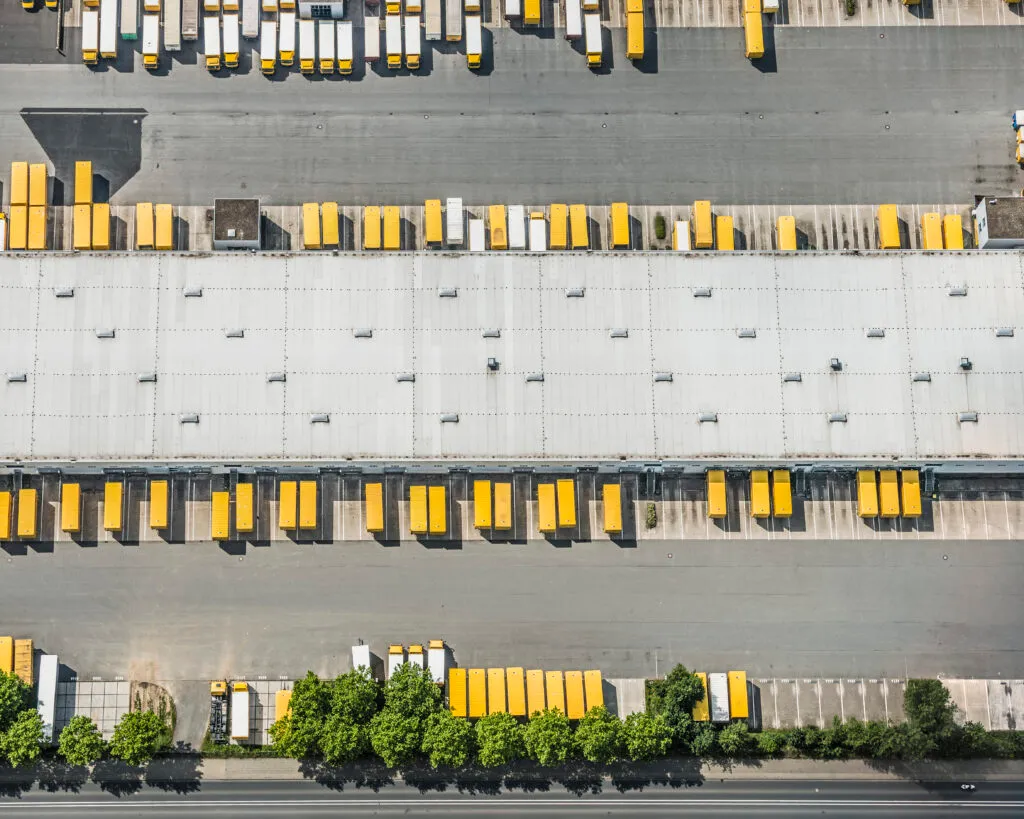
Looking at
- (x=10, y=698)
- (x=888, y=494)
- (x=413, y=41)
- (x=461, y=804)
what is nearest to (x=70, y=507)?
(x=10, y=698)

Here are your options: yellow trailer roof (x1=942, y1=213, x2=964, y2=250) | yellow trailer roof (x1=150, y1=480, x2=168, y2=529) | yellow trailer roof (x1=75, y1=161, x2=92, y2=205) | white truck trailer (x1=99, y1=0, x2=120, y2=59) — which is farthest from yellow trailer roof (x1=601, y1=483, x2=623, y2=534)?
white truck trailer (x1=99, y1=0, x2=120, y2=59)

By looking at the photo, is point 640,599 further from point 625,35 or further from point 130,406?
point 625,35

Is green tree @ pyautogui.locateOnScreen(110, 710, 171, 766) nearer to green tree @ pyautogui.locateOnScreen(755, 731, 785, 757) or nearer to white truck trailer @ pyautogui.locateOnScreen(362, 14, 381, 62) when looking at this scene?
green tree @ pyautogui.locateOnScreen(755, 731, 785, 757)

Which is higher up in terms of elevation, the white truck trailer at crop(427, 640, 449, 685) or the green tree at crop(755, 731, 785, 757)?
the white truck trailer at crop(427, 640, 449, 685)

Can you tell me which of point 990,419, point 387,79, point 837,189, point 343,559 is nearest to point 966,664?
point 990,419

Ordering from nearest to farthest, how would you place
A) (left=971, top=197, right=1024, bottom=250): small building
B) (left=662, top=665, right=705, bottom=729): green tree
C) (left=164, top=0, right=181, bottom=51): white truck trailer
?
(left=662, top=665, right=705, bottom=729): green tree
(left=971, top=197, right=1024, bottom=250): small building
(left=164, top=0, right=181, bottom=51): white truck trailer

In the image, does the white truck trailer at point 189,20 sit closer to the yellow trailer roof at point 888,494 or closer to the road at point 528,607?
the road at point 528,607

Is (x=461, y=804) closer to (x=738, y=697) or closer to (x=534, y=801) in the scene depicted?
(x=534, y=801)

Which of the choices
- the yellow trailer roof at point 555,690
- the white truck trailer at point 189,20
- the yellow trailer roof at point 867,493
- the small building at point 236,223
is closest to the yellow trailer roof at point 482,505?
the yellow trailer roof at point 555,690
